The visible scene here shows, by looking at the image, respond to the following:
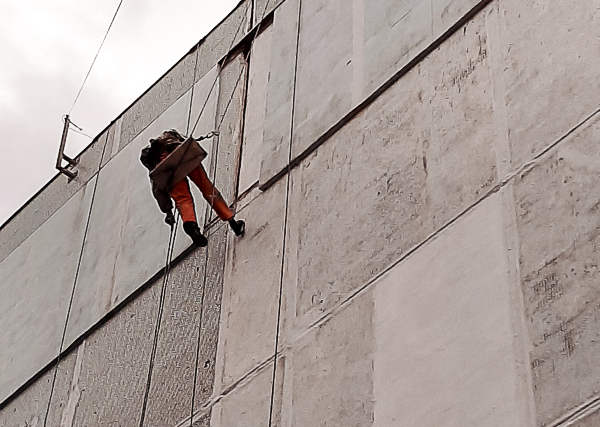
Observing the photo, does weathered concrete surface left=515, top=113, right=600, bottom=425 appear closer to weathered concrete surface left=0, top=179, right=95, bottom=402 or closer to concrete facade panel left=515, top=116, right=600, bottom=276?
concrete facade panel left=515, top=116, right=600, bottom=276

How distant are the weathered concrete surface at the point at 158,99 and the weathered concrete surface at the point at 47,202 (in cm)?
63

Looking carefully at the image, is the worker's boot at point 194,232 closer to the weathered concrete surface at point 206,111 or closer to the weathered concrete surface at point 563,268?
the weathered concrete surface at point 206,111

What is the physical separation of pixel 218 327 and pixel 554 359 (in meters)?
3.66

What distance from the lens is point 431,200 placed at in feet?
23.2

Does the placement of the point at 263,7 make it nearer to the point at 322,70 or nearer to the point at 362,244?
the point at 322,70

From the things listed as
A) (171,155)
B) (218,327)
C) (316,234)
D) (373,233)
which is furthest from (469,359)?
(171,155)

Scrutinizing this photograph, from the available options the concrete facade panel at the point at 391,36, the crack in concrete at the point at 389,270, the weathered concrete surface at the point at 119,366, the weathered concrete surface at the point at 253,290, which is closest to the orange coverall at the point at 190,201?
the weathered concrete surface at the point at 253,290

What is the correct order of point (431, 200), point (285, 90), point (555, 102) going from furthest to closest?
point (285, 90) < point (431, 200) < point (555, 102)

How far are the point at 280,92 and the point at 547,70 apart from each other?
11.2 ft

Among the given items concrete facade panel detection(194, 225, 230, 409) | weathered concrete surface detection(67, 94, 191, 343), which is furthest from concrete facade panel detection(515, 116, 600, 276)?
weathered concrete surface detection(67, 94, 191, 343)

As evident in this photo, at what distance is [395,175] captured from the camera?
754 centimetres

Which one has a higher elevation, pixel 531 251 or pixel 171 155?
pixel 171 155

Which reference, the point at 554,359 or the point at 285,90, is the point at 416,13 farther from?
the point at 554,359

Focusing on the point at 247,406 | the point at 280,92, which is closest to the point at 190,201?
the point at 280,92
